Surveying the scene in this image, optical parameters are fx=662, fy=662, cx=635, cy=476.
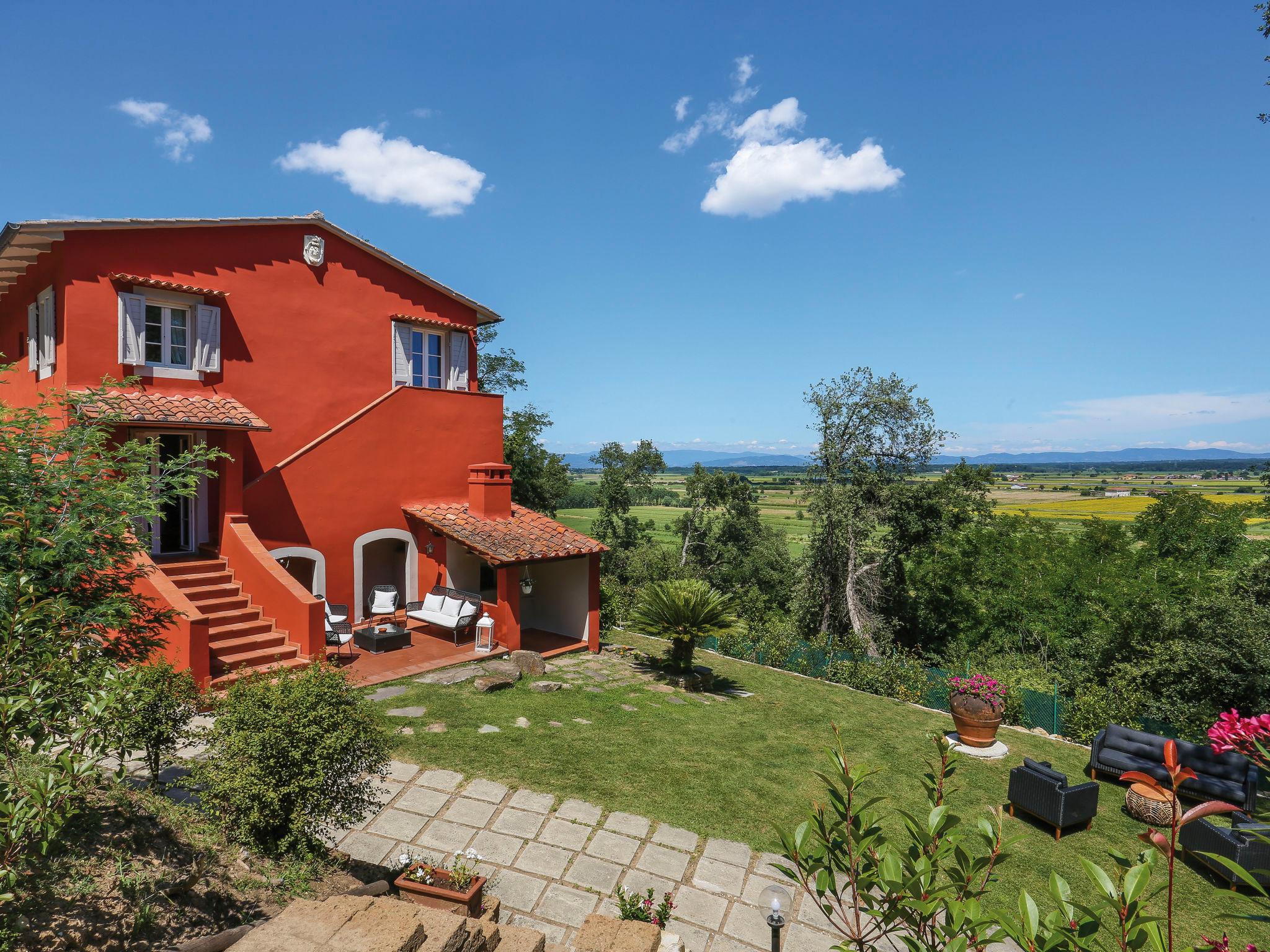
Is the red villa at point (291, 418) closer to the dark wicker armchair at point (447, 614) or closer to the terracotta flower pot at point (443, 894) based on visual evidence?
the dark wicker armchair at point (447, 614)

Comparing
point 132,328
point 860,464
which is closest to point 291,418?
point 132,328

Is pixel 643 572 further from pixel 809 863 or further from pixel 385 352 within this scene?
pixel 809 863

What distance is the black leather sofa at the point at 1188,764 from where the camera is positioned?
29.8ft

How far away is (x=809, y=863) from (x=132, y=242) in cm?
1425

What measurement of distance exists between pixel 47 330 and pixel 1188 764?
1957cm

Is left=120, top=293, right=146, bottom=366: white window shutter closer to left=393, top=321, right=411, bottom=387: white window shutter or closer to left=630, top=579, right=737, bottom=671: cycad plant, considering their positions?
left=393, top=321, right=411, bottom=387: white window shutter

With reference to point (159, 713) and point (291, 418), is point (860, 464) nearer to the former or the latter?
point (291, 418)

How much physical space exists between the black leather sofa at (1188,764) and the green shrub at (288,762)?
9971 mm

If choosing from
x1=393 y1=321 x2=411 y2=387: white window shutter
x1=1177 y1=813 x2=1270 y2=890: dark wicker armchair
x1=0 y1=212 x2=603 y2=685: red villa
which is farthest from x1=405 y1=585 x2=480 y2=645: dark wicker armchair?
x1=1177 y1=813 x2=1270 y2=890: dark wicker armchair

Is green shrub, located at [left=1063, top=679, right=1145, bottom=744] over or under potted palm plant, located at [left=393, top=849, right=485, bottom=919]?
under

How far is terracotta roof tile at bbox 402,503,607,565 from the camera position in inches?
497

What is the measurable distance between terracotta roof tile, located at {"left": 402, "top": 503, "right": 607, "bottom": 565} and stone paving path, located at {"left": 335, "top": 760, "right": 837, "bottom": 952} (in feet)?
18.0

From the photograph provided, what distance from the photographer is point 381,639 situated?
12.3m

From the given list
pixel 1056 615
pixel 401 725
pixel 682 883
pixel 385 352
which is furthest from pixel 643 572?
pixel 682 883
